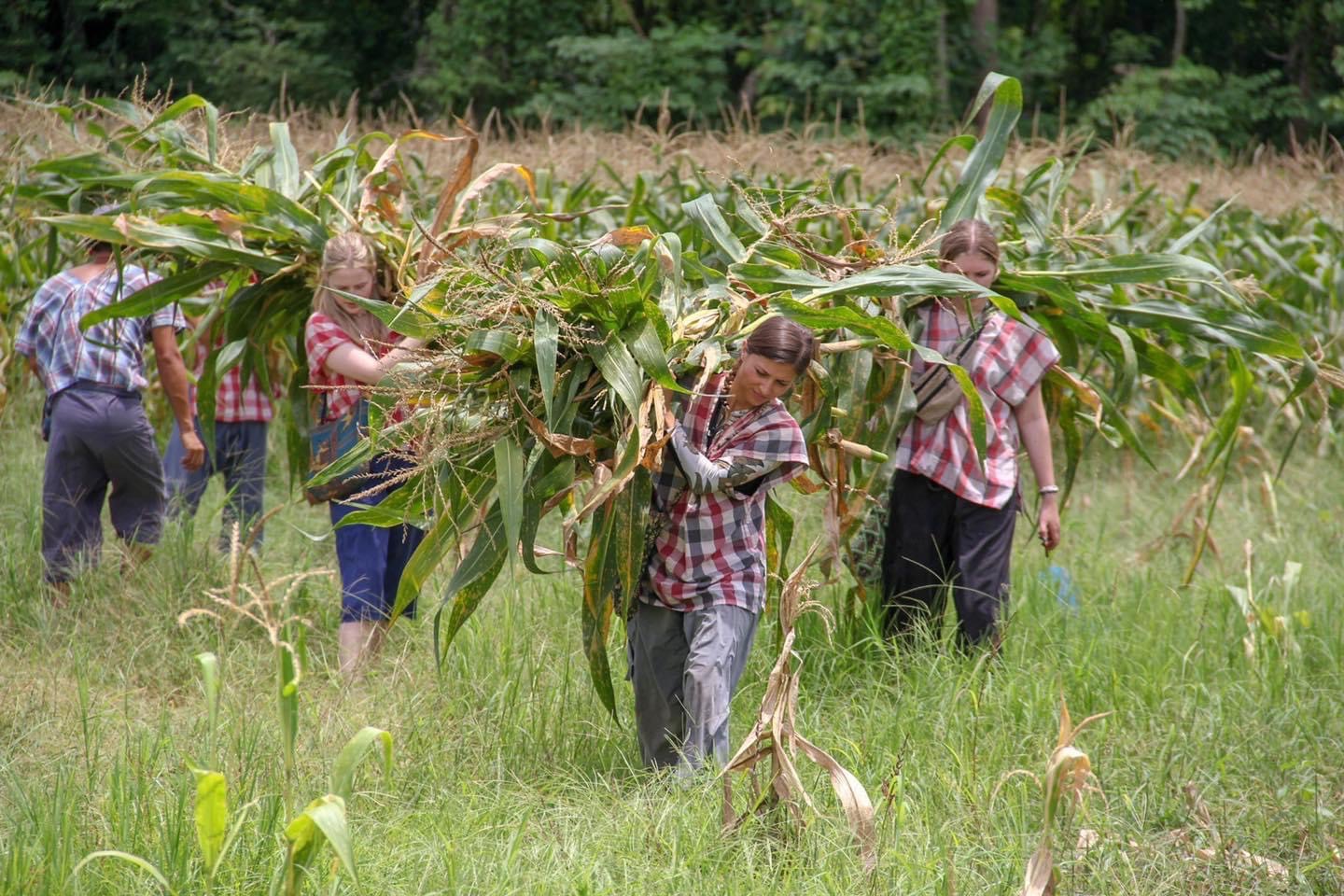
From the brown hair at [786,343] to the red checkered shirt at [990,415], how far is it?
1.14m

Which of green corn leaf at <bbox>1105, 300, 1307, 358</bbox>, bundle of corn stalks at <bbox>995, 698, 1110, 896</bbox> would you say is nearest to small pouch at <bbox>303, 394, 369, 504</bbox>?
bundle of corn stalks at <bbox>995, 698, 1110, 896</bbox>

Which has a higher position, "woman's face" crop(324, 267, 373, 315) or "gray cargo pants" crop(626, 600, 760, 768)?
"woman's face" crop(324, 267, 373, 315)

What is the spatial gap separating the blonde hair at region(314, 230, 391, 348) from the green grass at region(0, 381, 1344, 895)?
1.09 m

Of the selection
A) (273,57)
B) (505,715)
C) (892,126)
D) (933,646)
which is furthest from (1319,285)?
(273,57)

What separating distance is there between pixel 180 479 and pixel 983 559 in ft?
12.8

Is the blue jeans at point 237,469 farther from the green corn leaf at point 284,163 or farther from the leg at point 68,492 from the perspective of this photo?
the green corn leaf at point 284,163

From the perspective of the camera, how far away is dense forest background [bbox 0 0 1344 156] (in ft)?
64.8

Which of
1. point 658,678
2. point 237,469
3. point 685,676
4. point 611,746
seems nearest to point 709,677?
point 685,676

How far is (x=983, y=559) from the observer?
15.1ft

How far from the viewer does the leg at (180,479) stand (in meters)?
6.10

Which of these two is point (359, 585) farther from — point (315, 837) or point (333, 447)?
point (315, 837)

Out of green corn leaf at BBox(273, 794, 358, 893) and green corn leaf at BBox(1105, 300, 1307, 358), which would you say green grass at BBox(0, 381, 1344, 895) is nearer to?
green corn leaf at BBox(273, 794, 358, 893)

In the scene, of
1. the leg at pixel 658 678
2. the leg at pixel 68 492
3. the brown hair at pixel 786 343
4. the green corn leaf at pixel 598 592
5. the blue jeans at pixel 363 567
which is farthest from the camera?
the leg at pixel 68 492

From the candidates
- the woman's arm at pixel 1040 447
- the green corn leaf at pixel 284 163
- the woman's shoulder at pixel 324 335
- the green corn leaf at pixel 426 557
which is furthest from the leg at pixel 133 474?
the woman's arm at pixel 1040 447
